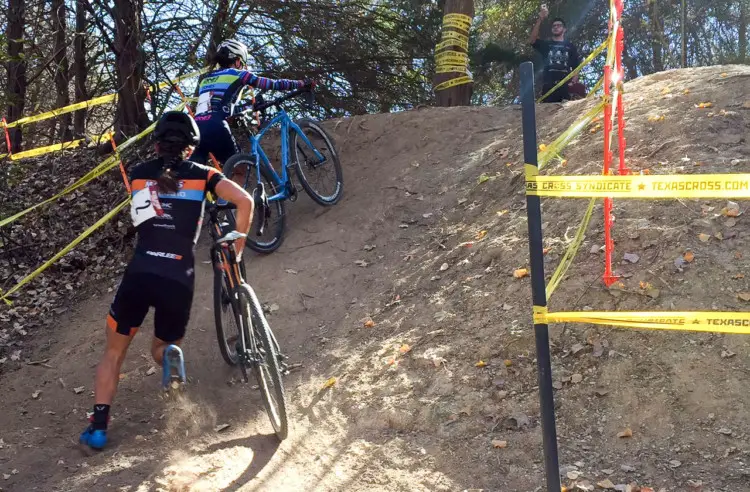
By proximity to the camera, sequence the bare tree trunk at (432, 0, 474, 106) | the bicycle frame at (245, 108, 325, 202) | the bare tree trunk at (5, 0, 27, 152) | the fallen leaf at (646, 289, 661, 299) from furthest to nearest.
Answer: the bare tree trunk at (432, 0, 474, 106)
the bare tree trunk at (5, 0, 27, 152)
the bicycle frame at (245, 108, 325, 202)
the fallen leaf at (646, 289, 661, 299)

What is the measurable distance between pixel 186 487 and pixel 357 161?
5.41 meters

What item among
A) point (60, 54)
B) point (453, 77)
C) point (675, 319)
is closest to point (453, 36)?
point (453, 77)

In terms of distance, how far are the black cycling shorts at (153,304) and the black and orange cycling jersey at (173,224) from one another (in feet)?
A: 0.18

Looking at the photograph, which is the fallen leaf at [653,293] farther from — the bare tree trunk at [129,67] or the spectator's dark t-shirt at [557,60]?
the bare tree trunk at [129,67]

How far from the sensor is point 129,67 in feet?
26.7

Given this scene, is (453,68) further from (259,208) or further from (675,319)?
(675,319)

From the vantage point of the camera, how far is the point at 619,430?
3535mm

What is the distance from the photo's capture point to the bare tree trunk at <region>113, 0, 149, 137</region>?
25.4 feet

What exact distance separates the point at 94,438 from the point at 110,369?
43 centimetres

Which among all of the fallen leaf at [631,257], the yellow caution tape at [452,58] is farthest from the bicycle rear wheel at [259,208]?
the yellow caution tape at [452,58]

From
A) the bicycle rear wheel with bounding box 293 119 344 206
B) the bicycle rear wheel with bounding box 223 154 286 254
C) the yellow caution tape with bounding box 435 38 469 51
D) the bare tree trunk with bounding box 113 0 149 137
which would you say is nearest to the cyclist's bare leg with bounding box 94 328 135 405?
the bicycle rear wheel with bounding box 223 154 286 254

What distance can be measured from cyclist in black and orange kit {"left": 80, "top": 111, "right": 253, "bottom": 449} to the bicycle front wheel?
0.40 meters

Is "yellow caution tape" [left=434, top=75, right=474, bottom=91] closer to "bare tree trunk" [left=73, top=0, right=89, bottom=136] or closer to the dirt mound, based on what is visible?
the dirt mound

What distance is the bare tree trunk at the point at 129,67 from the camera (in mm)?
7750
